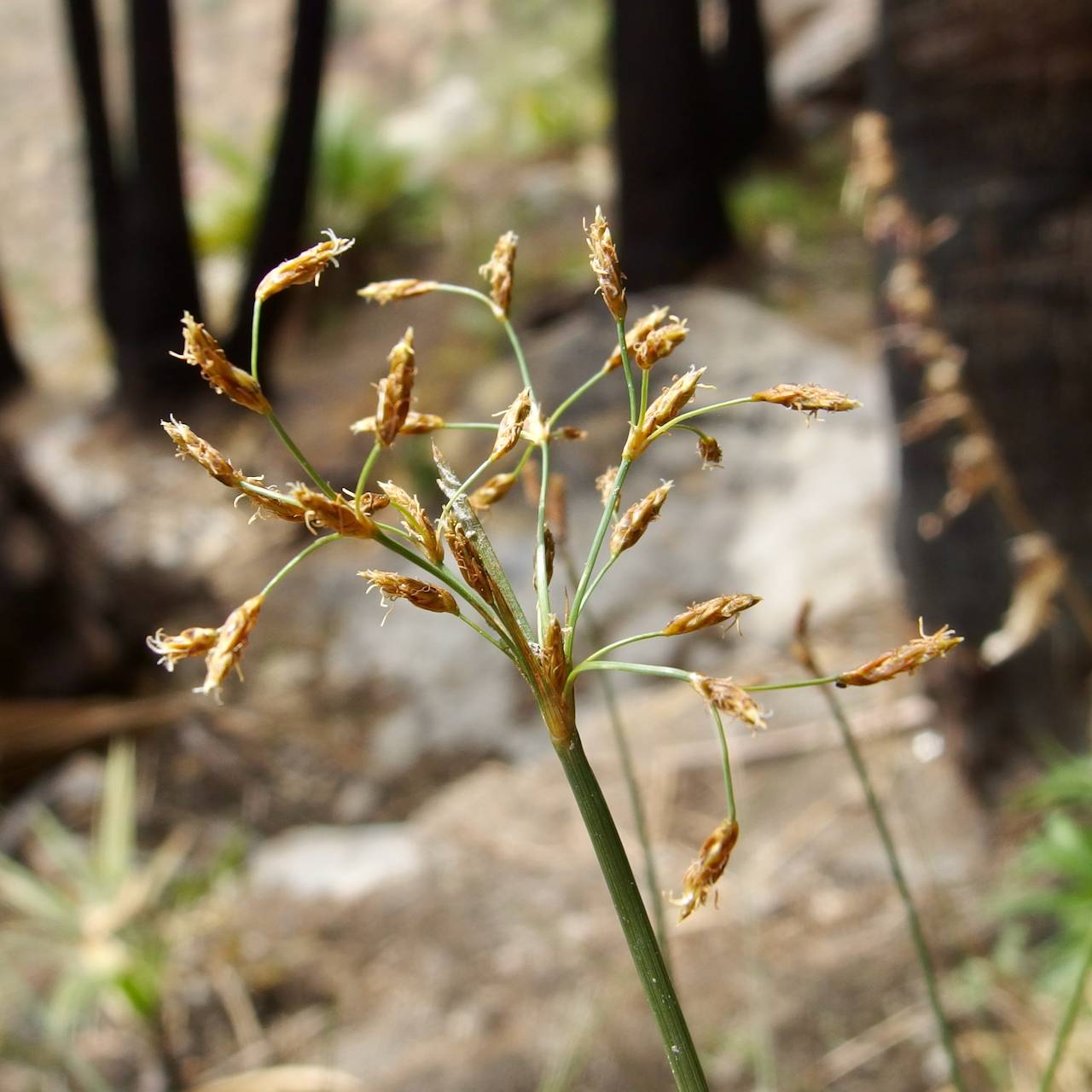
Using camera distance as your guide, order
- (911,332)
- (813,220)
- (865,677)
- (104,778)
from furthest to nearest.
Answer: (813,220) < (104,778) < (911,332) < (865,677)

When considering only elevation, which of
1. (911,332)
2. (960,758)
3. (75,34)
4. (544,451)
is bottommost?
(544,451)

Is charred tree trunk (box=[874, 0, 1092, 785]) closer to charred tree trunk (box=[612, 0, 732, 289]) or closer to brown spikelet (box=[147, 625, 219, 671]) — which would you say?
brown spikelet (box=[147, 625, 219, 671])

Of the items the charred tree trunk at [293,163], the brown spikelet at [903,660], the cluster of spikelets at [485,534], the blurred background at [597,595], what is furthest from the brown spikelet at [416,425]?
the charred tree trunk at [293,163]

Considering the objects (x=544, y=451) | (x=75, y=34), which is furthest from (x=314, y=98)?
(x=544, y=451)

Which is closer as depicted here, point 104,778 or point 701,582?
point 104,778

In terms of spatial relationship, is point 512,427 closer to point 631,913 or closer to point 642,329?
point 642,329

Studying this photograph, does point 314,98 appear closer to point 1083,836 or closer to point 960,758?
point 960,758

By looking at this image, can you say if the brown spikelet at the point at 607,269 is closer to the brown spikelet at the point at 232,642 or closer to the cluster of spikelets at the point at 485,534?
the cluster of spikelets at the point at 485,534
